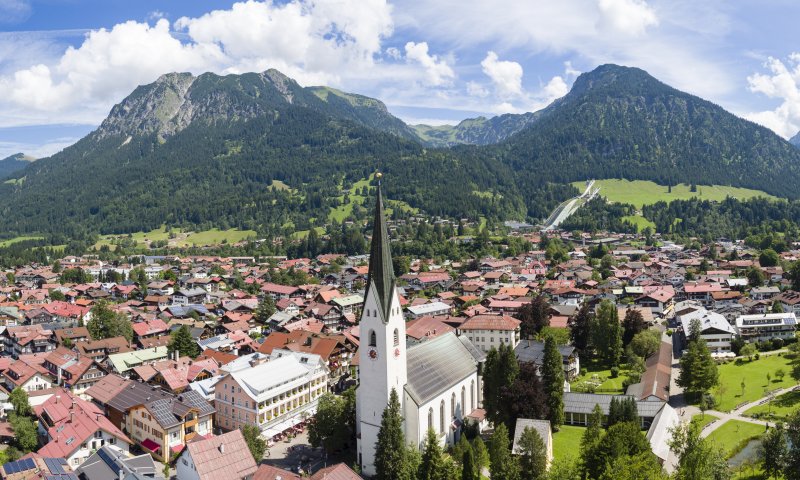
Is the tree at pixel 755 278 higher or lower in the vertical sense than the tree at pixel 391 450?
higher

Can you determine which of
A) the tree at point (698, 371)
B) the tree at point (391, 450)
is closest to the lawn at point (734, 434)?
the tree at point (698, 371)

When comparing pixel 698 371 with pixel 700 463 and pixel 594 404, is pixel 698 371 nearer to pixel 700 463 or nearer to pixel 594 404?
pixel 594 404

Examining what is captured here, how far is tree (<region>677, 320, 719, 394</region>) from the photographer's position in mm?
53094

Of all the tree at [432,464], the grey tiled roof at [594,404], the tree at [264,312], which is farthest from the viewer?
the tree at [264,312]

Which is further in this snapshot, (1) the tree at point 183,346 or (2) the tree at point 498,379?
(1) the tree at point 183,346

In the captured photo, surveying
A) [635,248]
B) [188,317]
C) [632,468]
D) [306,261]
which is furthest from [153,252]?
[632,468]

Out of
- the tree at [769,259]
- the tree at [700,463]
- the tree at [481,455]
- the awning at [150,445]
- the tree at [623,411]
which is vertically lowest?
the awning at [150,445]

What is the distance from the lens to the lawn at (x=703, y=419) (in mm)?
48581

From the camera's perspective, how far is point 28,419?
5188cm

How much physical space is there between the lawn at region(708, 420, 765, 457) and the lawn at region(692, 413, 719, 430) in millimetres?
1157

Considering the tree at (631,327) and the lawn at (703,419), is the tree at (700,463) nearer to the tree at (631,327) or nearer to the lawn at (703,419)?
the lawn at (703,419)

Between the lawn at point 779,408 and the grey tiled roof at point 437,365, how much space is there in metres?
23.8

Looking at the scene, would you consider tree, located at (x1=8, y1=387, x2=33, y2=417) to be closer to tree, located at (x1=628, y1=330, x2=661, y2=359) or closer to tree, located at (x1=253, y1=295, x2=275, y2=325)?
tree, located at (x1=253, y1=295, x2=275, y2=325)

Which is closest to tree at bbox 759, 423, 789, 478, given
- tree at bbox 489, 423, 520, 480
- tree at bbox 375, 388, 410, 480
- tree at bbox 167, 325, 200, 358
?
tree at bbox 489, 423, 520, 480
